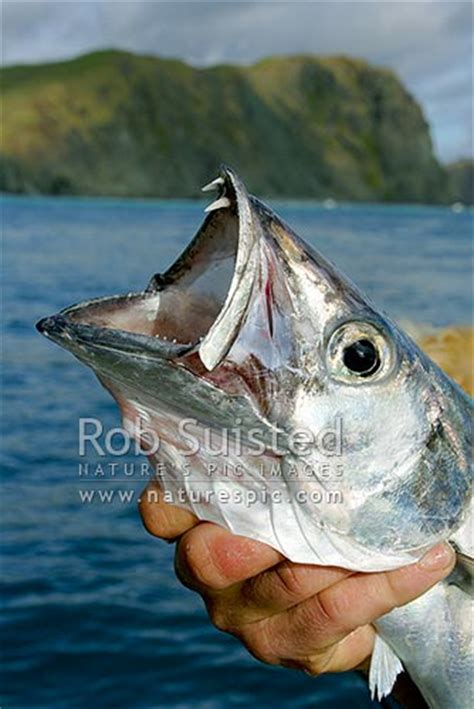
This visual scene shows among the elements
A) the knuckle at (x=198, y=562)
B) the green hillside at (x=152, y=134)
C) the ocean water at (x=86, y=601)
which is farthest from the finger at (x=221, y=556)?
the green hillside at (x=152, y=134)

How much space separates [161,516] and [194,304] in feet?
2.56

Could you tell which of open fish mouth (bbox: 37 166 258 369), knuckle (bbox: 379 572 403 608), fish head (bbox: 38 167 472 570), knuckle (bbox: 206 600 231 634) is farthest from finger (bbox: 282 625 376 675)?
open fish mouth (bbox: 37 166 258 369)

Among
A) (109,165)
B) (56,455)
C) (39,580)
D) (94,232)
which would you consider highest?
(109,165)

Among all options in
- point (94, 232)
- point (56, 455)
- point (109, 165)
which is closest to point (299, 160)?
point (109, 165)

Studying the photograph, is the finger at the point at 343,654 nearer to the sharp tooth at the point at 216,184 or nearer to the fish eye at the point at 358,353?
the fish eye at the point at 358,353

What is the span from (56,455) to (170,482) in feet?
33.1

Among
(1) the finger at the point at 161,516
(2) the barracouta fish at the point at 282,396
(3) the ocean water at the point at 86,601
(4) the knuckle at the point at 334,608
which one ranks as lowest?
(3) the ocean water at the point at 86,601

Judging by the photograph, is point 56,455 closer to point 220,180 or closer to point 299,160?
point 220,180

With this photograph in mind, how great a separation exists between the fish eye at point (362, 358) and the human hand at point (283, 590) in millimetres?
660

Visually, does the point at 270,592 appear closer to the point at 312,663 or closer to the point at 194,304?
the point at 312,663

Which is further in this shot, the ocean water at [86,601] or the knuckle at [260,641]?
the ocean water at [86,601]

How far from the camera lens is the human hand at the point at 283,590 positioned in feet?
11.4

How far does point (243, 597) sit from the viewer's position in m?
3.83

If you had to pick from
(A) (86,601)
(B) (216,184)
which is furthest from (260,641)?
(A) (86,601)
